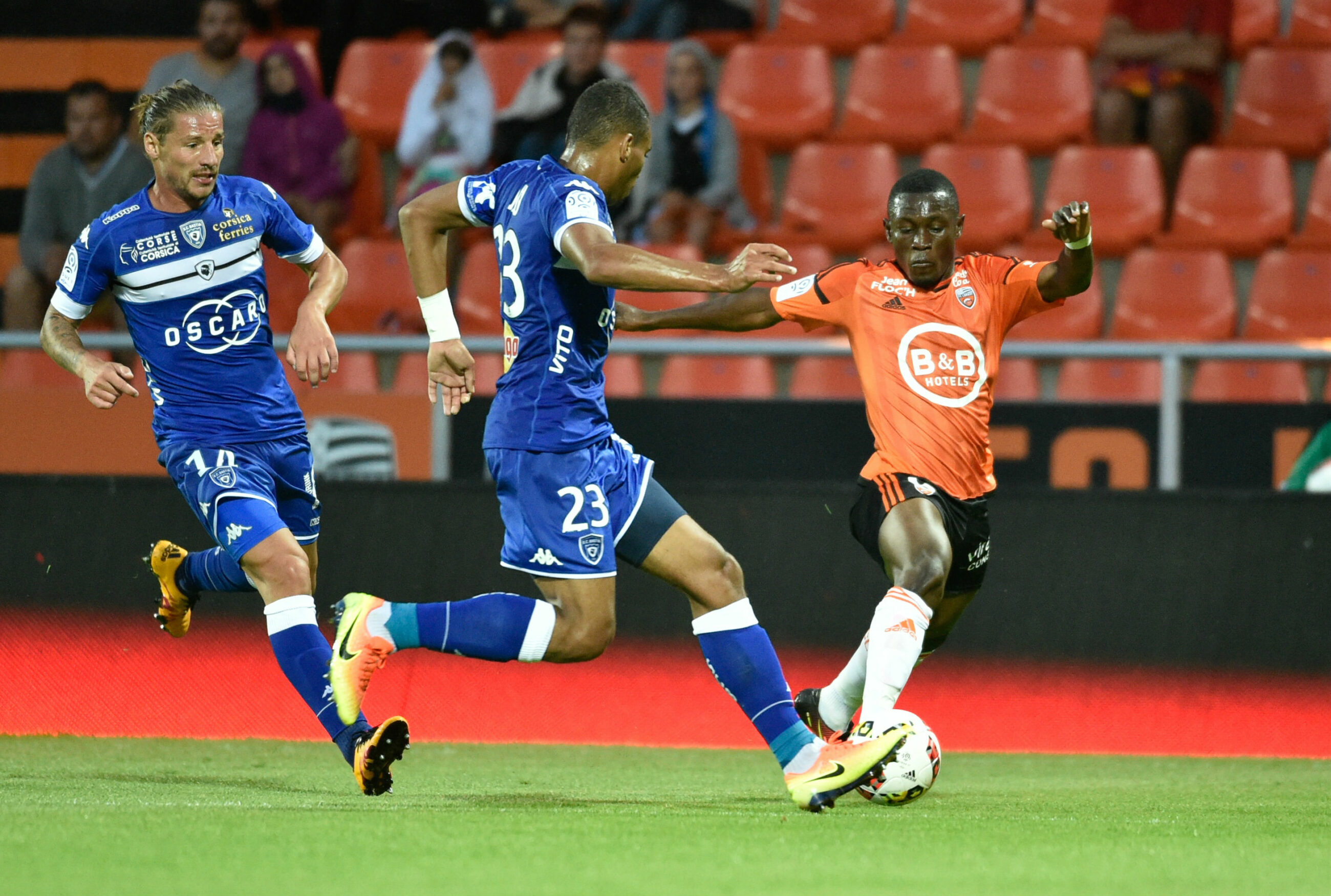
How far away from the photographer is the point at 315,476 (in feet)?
25.1

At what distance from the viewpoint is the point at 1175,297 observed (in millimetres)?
10125

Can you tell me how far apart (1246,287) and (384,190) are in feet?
18.4

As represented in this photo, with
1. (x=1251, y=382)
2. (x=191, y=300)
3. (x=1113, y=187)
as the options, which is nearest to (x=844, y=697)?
(x=191, y=300)

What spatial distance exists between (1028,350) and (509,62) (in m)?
5.62

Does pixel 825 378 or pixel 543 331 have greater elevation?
pixel 543 331

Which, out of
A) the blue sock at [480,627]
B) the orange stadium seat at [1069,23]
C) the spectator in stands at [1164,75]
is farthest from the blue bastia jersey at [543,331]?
the orange stadium seat at [1069,23]

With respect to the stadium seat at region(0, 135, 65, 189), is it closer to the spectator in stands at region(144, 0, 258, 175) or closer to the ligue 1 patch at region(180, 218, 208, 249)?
the spectator in stands at region(144, 0, 258, 175)

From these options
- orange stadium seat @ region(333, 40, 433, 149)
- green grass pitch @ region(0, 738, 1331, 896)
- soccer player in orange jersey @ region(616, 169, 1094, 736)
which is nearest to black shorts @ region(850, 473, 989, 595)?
soccer player in orange jersey @ region(616, 169, 1094, 736)

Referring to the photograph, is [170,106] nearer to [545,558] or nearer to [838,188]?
[545,558]

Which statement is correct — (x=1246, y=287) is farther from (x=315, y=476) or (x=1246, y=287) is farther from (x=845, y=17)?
(x=315, y=476)

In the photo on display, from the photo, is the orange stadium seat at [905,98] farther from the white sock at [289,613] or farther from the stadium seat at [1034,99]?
the white sock at [289,613]

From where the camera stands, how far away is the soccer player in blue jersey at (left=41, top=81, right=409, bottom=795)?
5551 mm

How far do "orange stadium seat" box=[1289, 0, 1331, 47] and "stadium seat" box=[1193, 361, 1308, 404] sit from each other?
13.9ft

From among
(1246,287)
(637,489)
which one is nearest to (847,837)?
(637,489)
